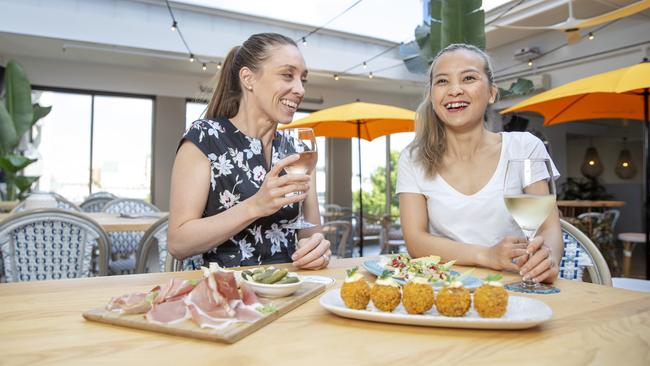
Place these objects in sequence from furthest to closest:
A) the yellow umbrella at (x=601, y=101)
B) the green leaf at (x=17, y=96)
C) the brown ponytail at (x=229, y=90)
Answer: the green leaf at (x=17, y=96) < the yellow umbrella at (x=601, y=101) < the brown ponytail at (x=229, y=90)

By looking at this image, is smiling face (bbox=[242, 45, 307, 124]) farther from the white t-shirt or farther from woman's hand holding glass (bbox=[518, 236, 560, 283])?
woman's hand holding glass (bbox=[518, 236, 560, 283])

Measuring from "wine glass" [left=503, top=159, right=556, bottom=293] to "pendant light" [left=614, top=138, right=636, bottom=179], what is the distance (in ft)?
41.7

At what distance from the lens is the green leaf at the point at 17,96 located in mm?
5934

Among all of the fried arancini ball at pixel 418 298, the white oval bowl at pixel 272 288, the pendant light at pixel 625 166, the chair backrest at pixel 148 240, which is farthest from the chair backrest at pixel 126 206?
the pendant light at pixel 625 166

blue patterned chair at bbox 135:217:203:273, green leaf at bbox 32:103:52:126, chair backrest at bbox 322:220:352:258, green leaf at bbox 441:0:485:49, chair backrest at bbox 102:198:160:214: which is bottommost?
chair backrest at bbox 322:220:352:258

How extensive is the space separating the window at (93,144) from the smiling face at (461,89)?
805 cm

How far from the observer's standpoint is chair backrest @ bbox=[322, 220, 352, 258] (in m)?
5.48

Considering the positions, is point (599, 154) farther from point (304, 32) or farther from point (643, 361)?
point (643, 361)

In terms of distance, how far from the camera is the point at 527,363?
0.56m

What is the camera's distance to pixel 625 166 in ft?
38.4

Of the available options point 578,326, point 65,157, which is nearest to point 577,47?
point 578,326

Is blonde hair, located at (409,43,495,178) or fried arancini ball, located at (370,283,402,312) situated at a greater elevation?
blonde hair, located at (409,43,495,178)

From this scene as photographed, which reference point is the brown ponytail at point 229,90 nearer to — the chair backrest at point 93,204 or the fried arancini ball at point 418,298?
the fried arancini ball at point 418,298

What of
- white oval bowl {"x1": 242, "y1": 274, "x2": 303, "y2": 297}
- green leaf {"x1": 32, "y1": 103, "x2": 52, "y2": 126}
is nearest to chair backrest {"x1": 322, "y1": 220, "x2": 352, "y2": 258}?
green leaf {"x1": 32, "y1": 103, "x2": 52, "y2": 126}
